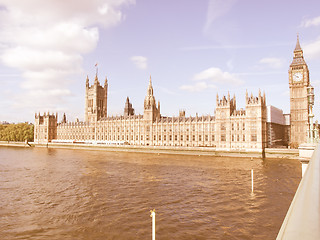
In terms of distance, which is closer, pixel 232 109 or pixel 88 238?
pixel 88 238

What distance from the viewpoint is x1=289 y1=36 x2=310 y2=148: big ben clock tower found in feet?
281

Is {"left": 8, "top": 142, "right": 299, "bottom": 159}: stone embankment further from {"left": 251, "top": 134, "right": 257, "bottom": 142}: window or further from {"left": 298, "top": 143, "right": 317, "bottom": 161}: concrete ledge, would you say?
{"left": 298, "top": 143, "right": 317, "bottom": 161}: concrete ledge

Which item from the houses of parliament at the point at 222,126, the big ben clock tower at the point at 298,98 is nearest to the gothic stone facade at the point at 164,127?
the houses of parliament at the point at 222,126

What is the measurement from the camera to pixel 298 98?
87812 mm

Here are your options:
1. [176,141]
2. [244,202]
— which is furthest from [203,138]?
[244,202]

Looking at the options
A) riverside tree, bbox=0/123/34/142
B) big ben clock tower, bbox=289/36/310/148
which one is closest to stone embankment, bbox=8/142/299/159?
big ben clock tower, bbox=289/36/310/148

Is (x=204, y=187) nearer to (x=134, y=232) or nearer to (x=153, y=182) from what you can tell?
(x=153, y=182)

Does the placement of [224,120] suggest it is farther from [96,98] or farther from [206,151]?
[96,98]

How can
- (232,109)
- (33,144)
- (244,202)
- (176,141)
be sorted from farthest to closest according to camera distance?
1. (33,144)
2. (176,141)
3. (232,109)
4. (244,202)

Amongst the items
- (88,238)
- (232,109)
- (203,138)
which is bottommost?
(88,238)

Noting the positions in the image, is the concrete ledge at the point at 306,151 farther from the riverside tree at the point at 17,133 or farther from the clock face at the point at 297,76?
the riverside tree at the point at 17,133

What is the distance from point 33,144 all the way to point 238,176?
134375 millimetres

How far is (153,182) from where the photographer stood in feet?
118

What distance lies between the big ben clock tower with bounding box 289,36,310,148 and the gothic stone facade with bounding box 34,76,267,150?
1541 cm
